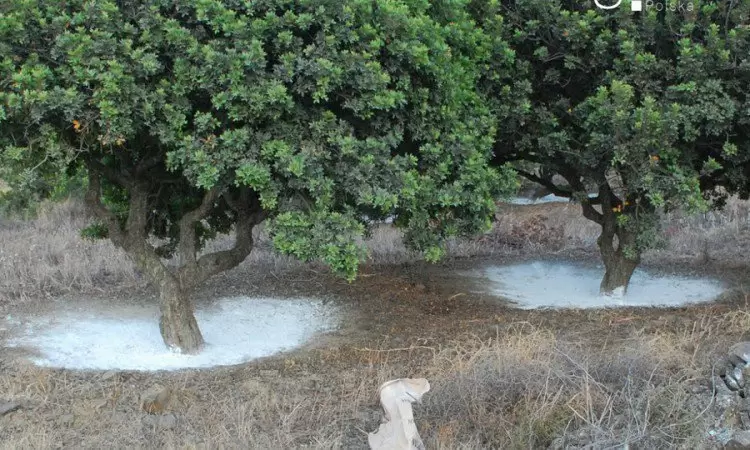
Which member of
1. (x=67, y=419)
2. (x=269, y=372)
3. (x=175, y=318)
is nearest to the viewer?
(x=67, y=419)

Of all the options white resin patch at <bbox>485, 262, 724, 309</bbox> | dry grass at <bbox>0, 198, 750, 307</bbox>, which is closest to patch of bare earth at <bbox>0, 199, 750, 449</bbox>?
white resin patch at <bbox>485, 262, 724, 309</bbox>

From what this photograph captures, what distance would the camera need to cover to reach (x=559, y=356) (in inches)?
227

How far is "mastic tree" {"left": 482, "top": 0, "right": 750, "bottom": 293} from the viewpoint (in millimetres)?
6367

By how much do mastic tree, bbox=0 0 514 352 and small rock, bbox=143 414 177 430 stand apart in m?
1.27

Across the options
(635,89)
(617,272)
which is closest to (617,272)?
(617,272)

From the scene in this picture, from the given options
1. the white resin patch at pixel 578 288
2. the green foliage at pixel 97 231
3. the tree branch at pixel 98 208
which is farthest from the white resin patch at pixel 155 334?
the white resin patch at pixel 578 288

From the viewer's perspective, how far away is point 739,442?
4941 mm

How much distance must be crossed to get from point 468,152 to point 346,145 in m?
1.03

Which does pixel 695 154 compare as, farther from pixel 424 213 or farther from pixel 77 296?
pixel 77 296

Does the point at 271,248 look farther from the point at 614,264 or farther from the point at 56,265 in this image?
the point at 614,264

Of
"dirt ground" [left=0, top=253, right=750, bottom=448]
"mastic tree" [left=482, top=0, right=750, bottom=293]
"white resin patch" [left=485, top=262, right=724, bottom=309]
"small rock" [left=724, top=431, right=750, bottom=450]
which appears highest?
"mastic tree" [left=482, top=0, right=750, bottom=293]

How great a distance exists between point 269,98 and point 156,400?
2031 mm

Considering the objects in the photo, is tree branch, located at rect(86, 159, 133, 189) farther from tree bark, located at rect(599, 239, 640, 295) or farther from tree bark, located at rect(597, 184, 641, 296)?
tree bark, located at rect(599, 239, 640, 295)

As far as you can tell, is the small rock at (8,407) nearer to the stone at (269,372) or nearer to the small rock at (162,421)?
the small rock at (162,421)
